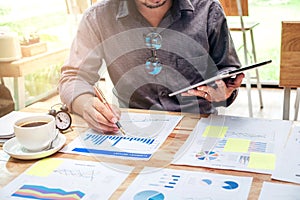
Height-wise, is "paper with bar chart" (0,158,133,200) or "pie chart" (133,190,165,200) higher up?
"paper with bar chart" (0,158,133,200)

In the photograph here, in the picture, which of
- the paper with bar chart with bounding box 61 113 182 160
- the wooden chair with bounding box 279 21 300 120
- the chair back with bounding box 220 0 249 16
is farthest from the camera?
the chair back with bounding box 220 0 249 16

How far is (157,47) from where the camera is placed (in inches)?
58.6

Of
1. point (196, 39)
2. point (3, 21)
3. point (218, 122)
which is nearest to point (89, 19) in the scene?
point (196, 39)

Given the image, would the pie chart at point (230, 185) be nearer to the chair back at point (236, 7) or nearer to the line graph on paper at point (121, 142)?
the line graph on paper at point (121, 142)

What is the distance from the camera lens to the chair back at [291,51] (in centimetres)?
183

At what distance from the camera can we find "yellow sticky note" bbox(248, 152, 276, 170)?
0.93m

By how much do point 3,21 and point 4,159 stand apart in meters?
2.50

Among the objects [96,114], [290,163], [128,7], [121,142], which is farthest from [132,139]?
[128,7]

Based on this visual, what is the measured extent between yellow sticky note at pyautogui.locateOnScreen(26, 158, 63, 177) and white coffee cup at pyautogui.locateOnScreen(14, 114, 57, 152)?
4 cm

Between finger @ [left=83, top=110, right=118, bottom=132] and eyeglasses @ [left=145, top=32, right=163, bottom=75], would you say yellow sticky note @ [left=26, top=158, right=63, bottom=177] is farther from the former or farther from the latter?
eyeglasses @ [left=145, top=32, right=163, bottom=75]

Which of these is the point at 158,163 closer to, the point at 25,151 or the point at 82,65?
the point at 25,151

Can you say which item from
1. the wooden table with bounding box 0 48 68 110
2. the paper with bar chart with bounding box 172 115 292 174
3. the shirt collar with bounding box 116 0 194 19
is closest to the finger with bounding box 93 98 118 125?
the paper with bar chart with bounding box 172 115 292 174

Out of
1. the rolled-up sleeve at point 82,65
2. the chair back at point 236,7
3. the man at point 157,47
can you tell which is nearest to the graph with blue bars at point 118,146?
the rolled-up sleeve at point 82,65

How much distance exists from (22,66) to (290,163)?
2086 millimetres
